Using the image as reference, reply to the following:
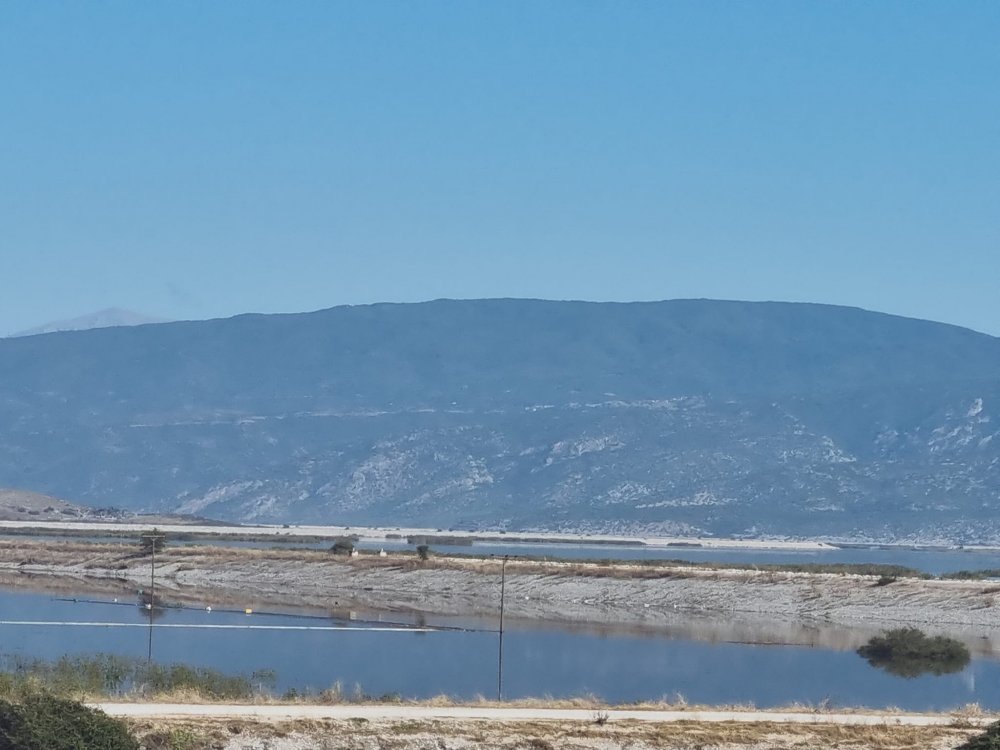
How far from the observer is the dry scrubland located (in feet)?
99.9

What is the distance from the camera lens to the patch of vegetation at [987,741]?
1196 inches

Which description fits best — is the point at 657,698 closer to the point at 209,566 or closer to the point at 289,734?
the point at 289,734

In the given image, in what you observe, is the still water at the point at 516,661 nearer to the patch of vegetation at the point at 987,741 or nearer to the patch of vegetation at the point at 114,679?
the patch of vegetation at the point at 114,679

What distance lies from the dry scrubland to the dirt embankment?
29.6m

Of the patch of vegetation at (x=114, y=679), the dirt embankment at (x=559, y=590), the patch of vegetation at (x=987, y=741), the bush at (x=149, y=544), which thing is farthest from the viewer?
the bush at (x=149, y=544)

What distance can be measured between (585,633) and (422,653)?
9.25 m

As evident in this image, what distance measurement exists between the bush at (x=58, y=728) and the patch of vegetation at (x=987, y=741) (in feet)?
45.7

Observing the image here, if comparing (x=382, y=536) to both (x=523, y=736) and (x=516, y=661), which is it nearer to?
(x=516, y=661)

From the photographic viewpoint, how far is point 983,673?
5466 centimetres

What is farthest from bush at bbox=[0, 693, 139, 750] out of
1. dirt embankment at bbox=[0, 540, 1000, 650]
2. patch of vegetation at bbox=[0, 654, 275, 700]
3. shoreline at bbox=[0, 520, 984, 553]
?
shoreline at bbox=[0, 520, 984, 553]

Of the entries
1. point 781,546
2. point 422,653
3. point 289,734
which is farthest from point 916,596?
point 781,546

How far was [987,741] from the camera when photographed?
3066 centimetres

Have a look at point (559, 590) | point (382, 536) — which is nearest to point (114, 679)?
point (559, 590)

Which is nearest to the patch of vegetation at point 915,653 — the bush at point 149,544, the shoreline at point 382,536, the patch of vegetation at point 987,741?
the patch of vegetation at point 987,741
